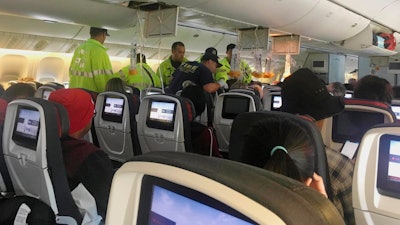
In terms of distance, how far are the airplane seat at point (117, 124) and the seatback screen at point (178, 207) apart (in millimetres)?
4015

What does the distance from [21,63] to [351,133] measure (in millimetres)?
11480

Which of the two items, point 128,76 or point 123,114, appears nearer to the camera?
point 123,114

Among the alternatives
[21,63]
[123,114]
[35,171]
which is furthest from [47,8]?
[21,63]

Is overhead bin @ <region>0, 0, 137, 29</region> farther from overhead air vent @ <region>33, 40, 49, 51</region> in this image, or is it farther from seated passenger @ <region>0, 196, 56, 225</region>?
overhead air vent @ <region>33, 40, 49, 51</region>

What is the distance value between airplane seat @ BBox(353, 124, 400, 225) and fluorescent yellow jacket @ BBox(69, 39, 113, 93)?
14.9 feet

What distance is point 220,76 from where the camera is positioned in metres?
9.39

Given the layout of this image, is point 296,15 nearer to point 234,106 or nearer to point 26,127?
point 234,106

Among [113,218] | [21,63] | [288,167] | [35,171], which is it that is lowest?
[35,171]

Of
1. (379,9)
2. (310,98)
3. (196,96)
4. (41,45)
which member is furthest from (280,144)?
(41,45)

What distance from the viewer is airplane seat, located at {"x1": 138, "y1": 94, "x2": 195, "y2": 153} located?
4.43 metres

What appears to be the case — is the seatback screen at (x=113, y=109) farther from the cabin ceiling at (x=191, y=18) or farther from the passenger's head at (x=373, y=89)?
the passenger's head at (x=373, y=89)

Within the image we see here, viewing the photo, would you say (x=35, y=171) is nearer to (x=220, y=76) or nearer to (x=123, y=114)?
(x=123, y=114)

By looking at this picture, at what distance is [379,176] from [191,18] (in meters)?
7.05

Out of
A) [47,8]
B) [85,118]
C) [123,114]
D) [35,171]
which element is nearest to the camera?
[35,171]
